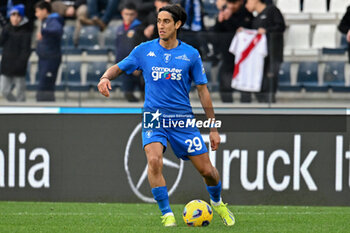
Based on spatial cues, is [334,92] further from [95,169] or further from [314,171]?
[95,169]

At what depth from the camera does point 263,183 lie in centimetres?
1130

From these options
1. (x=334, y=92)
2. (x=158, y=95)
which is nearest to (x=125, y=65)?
(x=158, y=95)

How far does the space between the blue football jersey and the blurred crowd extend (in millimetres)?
3438

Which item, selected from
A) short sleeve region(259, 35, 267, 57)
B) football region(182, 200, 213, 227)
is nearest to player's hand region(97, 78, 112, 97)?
football region(182, 200, 213, 227)

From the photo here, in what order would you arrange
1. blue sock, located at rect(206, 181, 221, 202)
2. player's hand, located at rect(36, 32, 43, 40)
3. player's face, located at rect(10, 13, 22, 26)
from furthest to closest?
1. player's face, located at rect(10, 13, 22, 26)
2. player's hand, located at rect(36, 32, 43, 40)
3. blue sock, located at rect(206, 181, 221, 202)

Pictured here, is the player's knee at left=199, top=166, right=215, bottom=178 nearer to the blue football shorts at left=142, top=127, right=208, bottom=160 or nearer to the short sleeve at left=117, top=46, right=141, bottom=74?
the blue football shorts at left=142, top=127, right=208, bottom=160

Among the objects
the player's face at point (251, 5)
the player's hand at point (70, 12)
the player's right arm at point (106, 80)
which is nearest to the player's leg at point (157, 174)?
the player's right arm at point (106, 80)

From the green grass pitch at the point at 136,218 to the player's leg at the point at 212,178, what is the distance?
11 centimetres

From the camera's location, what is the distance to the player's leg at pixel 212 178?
25.4 ft

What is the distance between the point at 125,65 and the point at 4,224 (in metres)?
2.14

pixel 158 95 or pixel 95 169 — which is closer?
pixel 158 95

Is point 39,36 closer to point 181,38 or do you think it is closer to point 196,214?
point 181,38

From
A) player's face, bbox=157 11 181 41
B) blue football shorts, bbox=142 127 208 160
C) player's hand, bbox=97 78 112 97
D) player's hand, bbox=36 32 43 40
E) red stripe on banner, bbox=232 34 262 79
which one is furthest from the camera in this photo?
player's hand, bbox=36 32 43 40

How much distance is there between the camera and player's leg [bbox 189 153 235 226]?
7.74 meters
